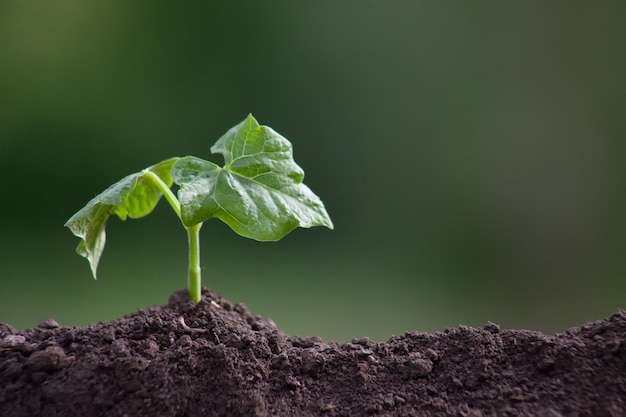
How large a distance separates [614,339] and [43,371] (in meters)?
0.89

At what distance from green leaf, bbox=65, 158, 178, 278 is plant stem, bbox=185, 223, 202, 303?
0.13 m

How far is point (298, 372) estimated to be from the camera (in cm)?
116

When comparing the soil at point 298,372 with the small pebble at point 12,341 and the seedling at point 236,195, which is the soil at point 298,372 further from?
the seedling at point 236,195

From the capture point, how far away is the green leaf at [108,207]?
4.08 ft

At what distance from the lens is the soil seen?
105cm

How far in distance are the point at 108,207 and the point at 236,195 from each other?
287mm

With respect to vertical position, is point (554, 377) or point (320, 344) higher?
point (320, 344)

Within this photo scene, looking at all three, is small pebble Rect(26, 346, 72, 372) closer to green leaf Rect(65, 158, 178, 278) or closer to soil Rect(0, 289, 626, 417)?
soil Rect(0, 289, 626, 417)

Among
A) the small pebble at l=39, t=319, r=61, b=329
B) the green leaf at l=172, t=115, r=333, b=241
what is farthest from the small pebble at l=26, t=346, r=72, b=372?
the green leaf at l=172, t=115, r=333, b=241

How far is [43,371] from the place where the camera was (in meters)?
1.10

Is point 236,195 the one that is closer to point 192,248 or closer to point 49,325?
point 192,248

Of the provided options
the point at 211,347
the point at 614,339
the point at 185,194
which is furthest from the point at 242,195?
the point at 614,339

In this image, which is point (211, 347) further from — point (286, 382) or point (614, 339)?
point (614, 339)

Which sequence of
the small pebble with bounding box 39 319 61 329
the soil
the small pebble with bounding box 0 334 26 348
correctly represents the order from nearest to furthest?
the soil, the small pebble with bounding box 0 334 26 348, the small pebble with bounding box 39 319 61 329
